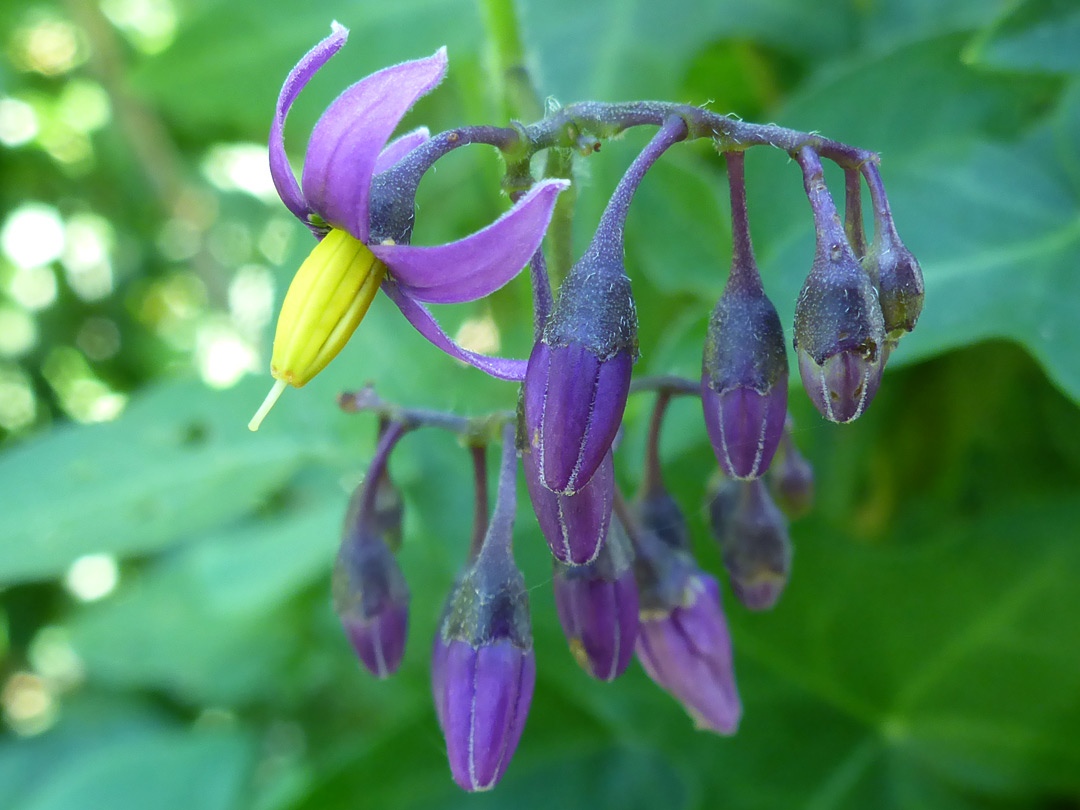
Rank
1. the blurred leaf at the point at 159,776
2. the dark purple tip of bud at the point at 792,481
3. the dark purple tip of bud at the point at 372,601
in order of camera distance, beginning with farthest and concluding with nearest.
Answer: the blurred leaf at the point at 159,776, the dark purple tip of bud at the point at 792,481, the dark purple tip of bud at the point at 372,601

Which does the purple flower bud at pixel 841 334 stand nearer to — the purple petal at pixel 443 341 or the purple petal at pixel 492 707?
the purple petal at pixel 443 341

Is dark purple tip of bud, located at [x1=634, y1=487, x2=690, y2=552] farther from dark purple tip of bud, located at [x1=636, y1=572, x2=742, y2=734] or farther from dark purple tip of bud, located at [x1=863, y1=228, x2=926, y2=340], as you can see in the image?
dark purple tip of bud, located at [x1=863, y1=228, x2=926, y2=340]

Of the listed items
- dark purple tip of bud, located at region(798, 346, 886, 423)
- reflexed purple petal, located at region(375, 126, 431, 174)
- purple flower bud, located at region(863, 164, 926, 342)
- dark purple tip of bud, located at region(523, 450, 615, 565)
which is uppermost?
reflexed purple petal, located at region(375, 126, 431, 174)

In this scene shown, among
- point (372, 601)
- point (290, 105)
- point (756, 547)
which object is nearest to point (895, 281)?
point (756, 547)

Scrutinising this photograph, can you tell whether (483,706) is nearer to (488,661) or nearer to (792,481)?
(488,661)

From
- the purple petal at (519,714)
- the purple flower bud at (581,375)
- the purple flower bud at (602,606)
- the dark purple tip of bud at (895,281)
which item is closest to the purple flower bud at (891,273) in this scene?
the dark purple tip of bud at (895,281)

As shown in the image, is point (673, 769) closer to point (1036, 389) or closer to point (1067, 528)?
point (1067, 528)

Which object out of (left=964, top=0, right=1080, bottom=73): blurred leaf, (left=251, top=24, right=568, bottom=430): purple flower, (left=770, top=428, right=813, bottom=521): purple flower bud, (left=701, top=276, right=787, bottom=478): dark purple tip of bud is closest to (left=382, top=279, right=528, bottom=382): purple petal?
(left=251, top=24, right=568, bottom=430): purple flower
